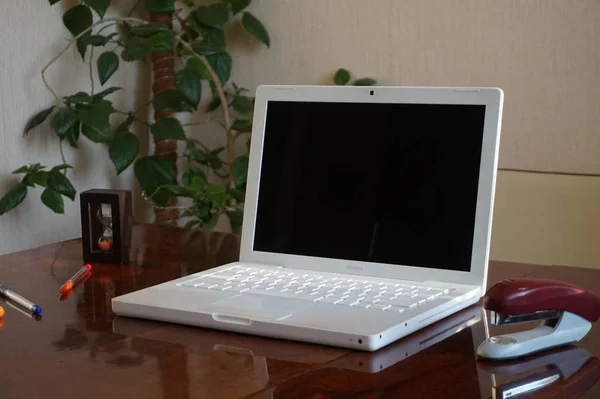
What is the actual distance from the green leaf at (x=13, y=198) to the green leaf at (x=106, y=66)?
0.35 m

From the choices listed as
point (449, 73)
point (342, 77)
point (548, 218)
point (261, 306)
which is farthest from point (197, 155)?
point (261, 306)

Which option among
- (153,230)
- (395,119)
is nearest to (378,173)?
(395,119)

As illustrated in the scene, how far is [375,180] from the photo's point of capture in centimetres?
122

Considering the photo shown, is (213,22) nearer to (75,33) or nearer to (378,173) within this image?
(75,33)

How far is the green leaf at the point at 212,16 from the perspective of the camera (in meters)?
2.43

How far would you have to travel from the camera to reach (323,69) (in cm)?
243

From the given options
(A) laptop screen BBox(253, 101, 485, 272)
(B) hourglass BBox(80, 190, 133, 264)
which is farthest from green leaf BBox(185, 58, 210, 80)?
(A) laptop screen BBox(253, 101, 485, 272)

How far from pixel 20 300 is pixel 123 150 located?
49.7 inches

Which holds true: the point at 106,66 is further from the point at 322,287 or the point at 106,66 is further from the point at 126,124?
the point at 322,287

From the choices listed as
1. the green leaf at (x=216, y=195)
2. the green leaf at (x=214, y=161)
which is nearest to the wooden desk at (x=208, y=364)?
the green leaf at (x=216, y=195)

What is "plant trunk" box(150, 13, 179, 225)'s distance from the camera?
2525mm

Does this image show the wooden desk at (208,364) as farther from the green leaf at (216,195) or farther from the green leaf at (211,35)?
the green leaf at (211,35)

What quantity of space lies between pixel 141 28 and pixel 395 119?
1265mm

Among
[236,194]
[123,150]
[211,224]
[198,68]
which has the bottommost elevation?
[211,224]
